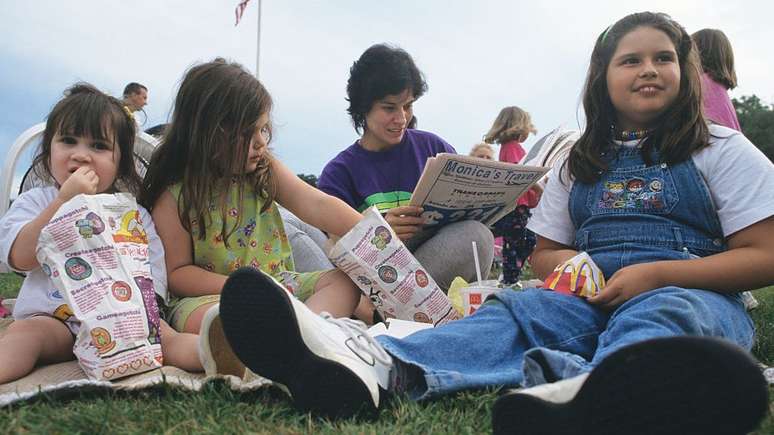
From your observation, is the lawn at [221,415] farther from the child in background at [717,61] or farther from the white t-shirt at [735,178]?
the child in background at [717,61]

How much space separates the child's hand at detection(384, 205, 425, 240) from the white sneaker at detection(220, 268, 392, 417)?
101 centimetres

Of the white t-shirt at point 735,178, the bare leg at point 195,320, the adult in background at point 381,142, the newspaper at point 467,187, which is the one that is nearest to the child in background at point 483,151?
the adult in background at point 381,142

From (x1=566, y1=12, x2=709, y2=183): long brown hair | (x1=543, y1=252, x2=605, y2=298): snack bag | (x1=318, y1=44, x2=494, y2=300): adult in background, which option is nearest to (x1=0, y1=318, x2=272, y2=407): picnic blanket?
(x1=543, y1=252, x2=605, y2=298): snack bag

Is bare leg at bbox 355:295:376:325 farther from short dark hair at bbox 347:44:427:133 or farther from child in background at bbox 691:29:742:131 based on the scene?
child in background at bbox 691:29:742:131

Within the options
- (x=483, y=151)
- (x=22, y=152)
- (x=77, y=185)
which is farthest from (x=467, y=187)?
(x=483, y=151)

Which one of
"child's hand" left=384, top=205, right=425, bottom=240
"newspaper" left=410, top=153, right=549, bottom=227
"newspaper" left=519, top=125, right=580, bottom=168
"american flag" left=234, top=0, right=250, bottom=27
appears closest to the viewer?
"newspaper" left=410, top=153, right=549, bottom=227

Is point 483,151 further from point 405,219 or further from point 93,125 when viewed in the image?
point 93,125

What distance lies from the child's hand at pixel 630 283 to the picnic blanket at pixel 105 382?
711mm

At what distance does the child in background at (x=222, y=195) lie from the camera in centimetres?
187

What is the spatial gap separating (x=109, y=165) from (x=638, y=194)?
1.42 meters

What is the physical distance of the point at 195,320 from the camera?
5.54 ft

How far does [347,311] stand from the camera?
188cm

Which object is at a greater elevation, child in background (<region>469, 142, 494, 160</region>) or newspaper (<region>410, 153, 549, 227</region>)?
newspaper (<region>410, 153, 549, 227</region>)

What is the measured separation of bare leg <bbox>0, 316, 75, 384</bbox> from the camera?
1.45 meters
